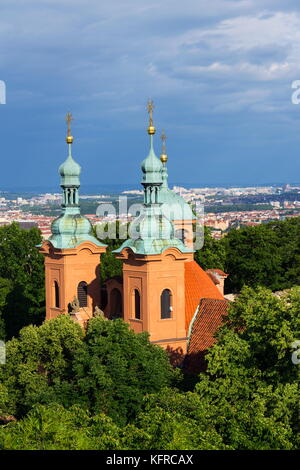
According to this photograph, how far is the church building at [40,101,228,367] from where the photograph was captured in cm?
3259

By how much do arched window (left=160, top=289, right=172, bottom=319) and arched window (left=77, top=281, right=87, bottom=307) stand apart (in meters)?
5.46

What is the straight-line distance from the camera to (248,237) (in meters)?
62.2

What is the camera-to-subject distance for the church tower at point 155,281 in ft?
106

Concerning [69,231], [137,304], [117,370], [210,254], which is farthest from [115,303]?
[210,254]

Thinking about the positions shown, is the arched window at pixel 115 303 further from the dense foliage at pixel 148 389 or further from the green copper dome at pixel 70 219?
the dense foliage at pixel 148 389

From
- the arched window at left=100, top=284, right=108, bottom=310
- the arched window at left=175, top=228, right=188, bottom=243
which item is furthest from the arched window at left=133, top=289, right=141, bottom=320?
the arched window at left=175, top=228, right=188, bottom=243

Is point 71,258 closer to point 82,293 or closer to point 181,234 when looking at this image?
point 82,293

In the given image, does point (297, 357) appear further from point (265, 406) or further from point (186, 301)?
point (186, 301)

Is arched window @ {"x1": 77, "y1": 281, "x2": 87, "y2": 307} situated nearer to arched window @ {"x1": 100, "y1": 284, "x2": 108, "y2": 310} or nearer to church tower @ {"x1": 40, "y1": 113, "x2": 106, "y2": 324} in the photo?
church tower @ {"x1": 40, "y1": 113, "x2": 106, "y2": 324}

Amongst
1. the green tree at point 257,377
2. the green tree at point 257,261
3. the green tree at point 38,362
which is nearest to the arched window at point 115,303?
the green tree at point 38,362

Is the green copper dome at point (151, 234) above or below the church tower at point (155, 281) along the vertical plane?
above

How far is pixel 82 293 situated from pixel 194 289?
5.52 m

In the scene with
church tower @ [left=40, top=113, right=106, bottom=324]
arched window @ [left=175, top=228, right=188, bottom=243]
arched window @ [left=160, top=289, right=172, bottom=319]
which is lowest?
arched window @ [left=160, top=289, right=172, bottom=319]

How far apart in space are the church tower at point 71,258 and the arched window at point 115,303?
0.87m
